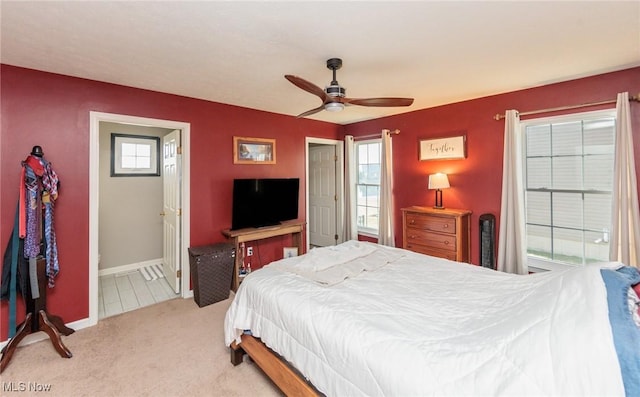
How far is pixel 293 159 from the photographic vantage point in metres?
4.57

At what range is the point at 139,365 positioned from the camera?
227 cm

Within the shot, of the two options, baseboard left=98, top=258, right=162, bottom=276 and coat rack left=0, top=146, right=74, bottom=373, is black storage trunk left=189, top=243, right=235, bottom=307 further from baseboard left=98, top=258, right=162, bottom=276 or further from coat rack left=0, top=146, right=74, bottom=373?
baseboard left=98, top=258, right=162, bottom=276

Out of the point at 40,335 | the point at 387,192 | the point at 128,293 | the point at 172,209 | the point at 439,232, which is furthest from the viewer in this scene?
the point at 387,192

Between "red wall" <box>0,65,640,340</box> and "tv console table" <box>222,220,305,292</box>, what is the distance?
27cm

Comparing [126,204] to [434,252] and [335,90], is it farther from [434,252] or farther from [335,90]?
[434,252]

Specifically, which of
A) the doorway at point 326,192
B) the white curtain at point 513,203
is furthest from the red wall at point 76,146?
the white curtain at point 513,203

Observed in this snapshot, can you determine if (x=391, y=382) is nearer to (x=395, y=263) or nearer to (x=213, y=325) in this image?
(x=395, y=263)

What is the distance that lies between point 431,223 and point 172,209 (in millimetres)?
3403

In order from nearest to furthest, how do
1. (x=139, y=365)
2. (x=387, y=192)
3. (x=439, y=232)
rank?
1. (x=139, y=365)
2. (x=439, y=232)
3. (x=387, y=192)

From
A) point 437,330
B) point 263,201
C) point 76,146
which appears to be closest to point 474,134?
point 263,201

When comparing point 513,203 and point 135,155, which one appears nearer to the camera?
point 513,203

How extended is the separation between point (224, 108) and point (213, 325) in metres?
2.65

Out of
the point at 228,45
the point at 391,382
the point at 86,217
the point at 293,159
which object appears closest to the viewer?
the point at 391,382

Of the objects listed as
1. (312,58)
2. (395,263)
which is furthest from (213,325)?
(312,58)
